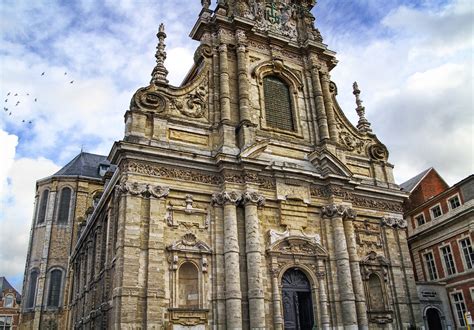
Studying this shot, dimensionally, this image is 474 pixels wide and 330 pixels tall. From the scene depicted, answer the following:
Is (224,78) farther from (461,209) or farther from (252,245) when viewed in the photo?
(461,209)

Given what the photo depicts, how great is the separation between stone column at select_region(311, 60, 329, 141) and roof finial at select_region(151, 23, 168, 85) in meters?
7.00

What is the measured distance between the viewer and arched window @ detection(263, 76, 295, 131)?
19205 millimetres

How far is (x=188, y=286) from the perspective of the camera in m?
14.6

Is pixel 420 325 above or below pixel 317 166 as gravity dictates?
below

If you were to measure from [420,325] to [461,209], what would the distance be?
7.26m

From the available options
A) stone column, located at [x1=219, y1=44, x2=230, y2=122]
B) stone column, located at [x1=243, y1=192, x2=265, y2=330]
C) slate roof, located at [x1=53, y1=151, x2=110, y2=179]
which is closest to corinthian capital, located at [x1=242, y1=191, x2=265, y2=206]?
stone column, located at [x1=243, y1=192, x2=265, y2=330]

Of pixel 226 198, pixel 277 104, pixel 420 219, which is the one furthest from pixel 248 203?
pixel 420 219

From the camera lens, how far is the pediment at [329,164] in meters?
18.2

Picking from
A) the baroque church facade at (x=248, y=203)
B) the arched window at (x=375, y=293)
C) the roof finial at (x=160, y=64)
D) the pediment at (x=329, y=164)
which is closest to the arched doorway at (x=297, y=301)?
the baroque church facade at (x=248, y=203)

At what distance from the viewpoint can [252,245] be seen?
1524 cm

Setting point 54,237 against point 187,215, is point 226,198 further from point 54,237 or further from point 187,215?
point 54,237

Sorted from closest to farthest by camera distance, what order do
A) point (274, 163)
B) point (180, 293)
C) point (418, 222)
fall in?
point (180, 293) < point (274, 163) < point (418, 222)

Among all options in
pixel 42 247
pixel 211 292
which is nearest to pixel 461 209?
pixel 211 292

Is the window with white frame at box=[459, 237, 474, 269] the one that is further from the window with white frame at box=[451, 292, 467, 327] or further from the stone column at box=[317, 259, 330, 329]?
the stone column at box=[317, 259, 330, 329]
